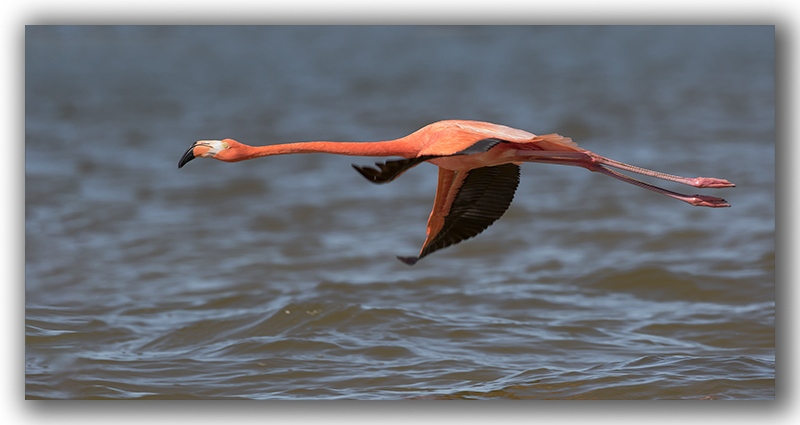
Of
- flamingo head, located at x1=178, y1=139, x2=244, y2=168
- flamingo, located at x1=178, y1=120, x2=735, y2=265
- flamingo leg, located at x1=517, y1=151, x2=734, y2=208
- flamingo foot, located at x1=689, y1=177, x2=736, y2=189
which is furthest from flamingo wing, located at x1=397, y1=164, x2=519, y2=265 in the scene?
flamingo head, located at x1=178, y1=139, x2=244, y2=168

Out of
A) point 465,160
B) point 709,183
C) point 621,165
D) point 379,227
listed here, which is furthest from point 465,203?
point 379,227

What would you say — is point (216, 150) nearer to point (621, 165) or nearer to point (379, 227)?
point (621, 165)

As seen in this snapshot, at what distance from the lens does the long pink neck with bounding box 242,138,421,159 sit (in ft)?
13.4

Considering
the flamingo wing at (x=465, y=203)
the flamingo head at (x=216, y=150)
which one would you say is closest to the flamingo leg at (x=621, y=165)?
the flamingo wing at (x=465, y=203)

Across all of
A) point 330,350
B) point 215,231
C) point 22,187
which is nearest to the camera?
point 22,187

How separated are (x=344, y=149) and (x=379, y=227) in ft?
16.4

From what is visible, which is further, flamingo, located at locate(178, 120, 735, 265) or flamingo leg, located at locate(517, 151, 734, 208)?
flamingo leg, located at locate(517, 151, 734, 208)

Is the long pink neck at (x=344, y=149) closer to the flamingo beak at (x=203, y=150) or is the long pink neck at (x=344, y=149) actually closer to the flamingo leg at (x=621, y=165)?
the flamingo beak at (x=203, y=150)

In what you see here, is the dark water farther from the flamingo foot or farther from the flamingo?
the flamingo foot

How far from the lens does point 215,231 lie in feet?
29.6

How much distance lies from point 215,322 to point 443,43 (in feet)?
17.6

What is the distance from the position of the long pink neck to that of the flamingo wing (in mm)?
444

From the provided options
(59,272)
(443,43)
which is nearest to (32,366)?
(59,272)

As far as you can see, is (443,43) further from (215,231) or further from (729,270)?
(729,270)
